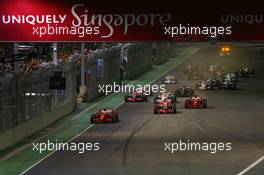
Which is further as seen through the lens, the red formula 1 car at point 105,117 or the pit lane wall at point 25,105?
the red formula 1 car at point 105,117

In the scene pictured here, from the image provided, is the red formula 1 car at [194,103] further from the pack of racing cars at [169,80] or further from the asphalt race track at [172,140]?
the pack of racing cars at [169,80]

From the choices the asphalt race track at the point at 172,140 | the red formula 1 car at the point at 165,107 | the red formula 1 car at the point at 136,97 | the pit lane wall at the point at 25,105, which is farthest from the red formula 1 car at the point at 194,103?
the pit lane wall at the point at 25,105

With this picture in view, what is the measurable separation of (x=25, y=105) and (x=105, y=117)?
363 inches

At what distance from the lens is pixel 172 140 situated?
4684cm

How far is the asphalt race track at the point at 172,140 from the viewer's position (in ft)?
120

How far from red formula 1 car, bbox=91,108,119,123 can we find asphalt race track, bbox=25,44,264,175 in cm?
53

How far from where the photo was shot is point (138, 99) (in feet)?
217

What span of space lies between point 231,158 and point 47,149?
9.98m

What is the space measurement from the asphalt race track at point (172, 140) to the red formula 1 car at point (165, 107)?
49 cm

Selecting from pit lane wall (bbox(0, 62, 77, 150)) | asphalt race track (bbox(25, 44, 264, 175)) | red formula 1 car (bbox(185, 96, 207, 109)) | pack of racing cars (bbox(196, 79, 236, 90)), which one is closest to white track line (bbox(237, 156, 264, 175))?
asphalt race track (bbox(25, 44, 264, 175))

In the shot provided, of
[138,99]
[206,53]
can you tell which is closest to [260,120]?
[138,99]

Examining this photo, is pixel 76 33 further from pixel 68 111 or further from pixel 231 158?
pixel 68 111

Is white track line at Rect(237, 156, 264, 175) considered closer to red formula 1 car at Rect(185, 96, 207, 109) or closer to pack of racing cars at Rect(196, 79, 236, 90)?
red formula 1 car at Rect(185, 96, 207, 109)

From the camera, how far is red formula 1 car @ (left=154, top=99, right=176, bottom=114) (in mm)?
62500
